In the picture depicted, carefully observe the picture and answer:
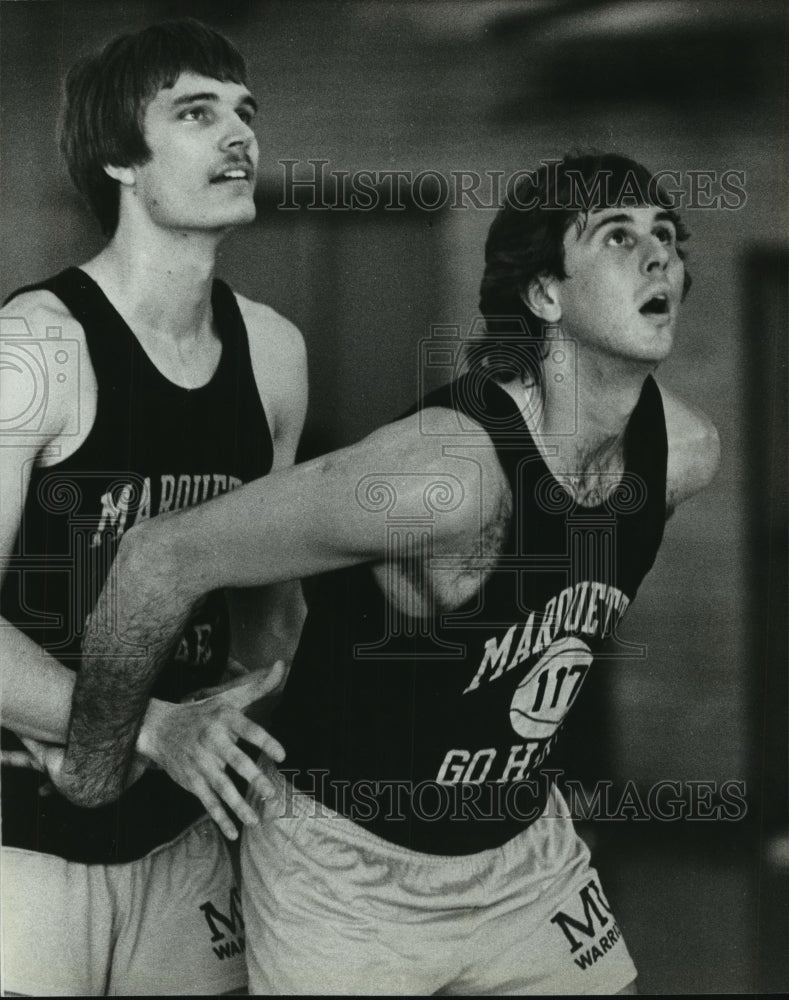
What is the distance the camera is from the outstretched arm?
228cm

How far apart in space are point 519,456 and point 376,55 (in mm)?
919

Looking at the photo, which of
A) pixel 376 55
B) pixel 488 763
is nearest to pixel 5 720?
pixel 488 763

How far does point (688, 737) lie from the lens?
8.10 ft

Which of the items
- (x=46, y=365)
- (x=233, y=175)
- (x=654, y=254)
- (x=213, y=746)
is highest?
(x=233, y=175)

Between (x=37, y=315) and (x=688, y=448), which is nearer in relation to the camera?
(x=37, y=315)

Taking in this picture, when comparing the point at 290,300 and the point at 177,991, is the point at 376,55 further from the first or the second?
the point at 177,991

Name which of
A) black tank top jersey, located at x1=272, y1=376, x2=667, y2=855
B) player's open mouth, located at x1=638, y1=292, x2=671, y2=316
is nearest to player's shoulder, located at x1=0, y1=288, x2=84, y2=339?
black tank top jersey, located at x1=272, y1=376, x2=667, y2=855

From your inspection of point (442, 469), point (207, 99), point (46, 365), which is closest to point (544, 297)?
point (442, 469)

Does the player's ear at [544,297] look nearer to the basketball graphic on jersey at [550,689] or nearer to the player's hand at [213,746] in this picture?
the basketball graphic on jersey at [550,689]

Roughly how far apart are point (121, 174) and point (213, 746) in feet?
4.02

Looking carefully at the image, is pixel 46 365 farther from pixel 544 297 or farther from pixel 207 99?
pixel 544 297

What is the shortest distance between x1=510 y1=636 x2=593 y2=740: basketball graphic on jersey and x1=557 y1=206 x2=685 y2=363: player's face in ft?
2.15

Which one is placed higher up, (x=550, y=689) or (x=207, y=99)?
(x=207, y=99)

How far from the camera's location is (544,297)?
2369mm
